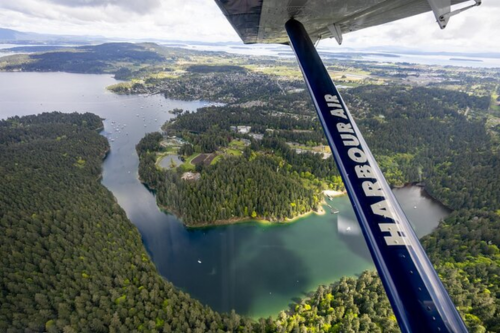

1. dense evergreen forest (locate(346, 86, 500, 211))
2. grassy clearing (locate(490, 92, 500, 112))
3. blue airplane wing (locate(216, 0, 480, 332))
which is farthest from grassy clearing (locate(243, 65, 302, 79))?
blue airplane wing (locate(216, 0, 480, 332))

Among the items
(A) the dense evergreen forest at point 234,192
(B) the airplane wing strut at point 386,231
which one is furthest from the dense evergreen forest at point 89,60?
(B) the airplane wing strut at point 386,231

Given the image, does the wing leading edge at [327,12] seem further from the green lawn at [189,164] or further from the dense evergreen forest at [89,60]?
the dense evergreen forest at [89,60]

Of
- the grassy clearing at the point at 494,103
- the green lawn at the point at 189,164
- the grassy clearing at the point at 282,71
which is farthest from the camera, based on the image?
the grassy clearing at the point at 282,71

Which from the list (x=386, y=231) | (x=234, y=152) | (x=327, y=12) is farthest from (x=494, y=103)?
(x=386, y=231)

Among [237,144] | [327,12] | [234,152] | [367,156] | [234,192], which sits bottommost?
[234,192]

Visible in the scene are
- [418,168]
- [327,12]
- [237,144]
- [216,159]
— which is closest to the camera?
[327,12]

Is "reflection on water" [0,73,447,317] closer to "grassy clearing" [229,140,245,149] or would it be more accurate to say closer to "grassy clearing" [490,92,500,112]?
"grassy clearing" [229,140,245,149]

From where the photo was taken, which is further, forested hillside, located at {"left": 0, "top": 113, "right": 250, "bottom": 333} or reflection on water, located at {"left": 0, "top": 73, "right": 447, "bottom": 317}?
reflection on water, located at {"left": 0, "top": 73, "right": 447, "bottom": 317}

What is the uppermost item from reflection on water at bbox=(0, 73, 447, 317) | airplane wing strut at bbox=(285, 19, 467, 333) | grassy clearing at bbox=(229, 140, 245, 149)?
airplane wing strut at bbox=(285, 19, 467, 333)

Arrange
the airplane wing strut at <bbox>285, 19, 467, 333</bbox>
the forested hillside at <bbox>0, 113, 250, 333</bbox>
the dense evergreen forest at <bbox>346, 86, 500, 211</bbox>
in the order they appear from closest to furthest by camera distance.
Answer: the airplane wing strut at <bbox>285, 19, 467, 333</bbox> < the forested hillside at <bbox>0, 113, 250, 333</bbox> < the dense evergreen forest at <bbox>346, 86, 500, 211</bbox>

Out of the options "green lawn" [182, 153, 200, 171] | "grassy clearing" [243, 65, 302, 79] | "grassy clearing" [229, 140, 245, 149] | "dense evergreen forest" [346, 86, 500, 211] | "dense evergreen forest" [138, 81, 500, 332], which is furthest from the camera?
"grassy clearing" [243, 65, 302, 79]

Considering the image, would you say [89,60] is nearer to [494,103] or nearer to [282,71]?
[282,71]
